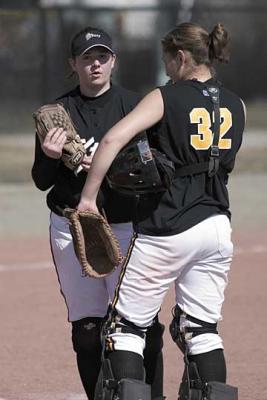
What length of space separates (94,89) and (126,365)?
1.44m

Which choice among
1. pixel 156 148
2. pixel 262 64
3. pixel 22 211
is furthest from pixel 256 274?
pixel 262 64

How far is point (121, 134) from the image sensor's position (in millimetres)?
4812

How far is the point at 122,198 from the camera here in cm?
557

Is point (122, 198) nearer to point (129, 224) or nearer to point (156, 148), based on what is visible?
point (129, 224)

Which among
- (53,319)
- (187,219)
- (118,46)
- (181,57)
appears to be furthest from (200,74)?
(118,46)

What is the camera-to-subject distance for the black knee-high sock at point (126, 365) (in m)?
4.95

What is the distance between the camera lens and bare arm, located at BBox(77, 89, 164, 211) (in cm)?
481

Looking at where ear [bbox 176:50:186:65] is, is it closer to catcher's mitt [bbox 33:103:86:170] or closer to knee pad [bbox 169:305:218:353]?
catcher's mitt [bbox 33:103:86:170]

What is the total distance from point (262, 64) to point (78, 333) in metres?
20.3

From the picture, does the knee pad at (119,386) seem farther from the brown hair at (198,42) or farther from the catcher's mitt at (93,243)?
the brown hair at (198,42)

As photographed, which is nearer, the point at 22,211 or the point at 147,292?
the point at 147,292

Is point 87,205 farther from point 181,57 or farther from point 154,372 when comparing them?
point 154,372

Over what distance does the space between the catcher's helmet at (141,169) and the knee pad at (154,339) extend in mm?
910

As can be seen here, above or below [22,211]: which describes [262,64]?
below
